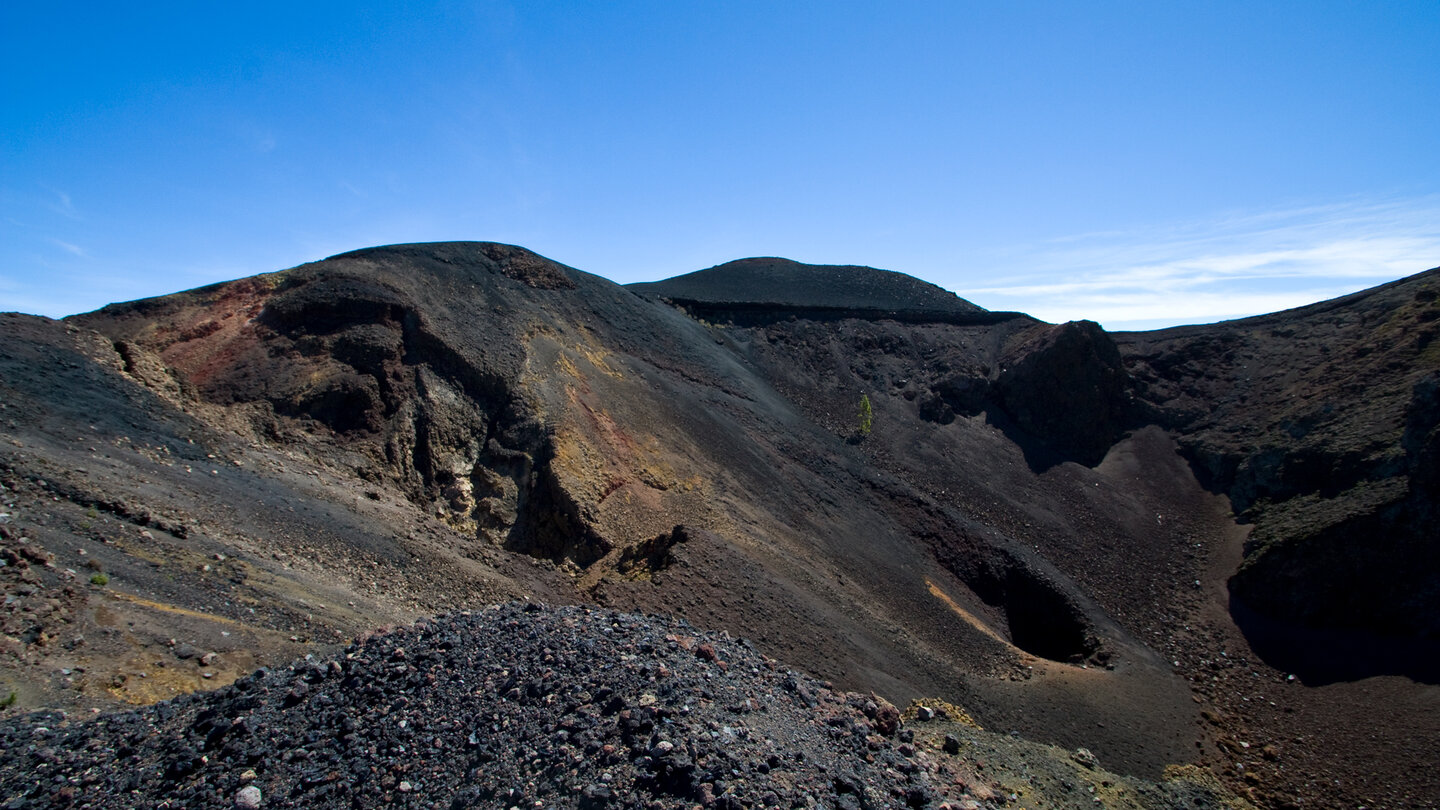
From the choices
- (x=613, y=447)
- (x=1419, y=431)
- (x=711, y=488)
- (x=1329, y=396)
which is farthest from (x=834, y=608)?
(x=1329, y=396)

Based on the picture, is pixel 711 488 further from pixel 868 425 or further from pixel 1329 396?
pixel 1329 396

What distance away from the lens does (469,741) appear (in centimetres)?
586

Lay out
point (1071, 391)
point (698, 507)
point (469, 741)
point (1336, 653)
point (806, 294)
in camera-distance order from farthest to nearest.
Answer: point (806, 294) → point (1071, 391) → point (1336, 653) → point (698, 507) → point (469, 741)

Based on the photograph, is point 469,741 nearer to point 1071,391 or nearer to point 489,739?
point 489,739

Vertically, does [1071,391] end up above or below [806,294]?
below

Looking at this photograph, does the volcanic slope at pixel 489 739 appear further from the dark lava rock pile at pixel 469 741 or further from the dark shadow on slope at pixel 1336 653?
the dark shadow on slope at pixel 1336 653

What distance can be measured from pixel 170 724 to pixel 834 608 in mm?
11428

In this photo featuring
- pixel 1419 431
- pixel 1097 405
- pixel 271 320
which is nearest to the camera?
pixel 271 320

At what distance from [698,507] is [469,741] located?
10.9 metres

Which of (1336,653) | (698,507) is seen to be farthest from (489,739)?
(1336,653)

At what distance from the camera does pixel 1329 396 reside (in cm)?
2480

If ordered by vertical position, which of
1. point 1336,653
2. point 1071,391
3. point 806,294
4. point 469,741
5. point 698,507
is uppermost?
point 806,294

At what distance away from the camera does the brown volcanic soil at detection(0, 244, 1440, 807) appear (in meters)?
9.65

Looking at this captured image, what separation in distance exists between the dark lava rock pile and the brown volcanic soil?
1.56m
